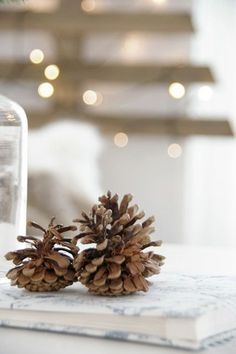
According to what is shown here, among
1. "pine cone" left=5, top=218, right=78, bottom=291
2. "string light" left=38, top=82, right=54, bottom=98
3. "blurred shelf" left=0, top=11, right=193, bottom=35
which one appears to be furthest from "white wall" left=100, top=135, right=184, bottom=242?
"pine cone" left=5, top=218, right=78, bottom=291

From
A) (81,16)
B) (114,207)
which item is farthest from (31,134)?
(114,207)

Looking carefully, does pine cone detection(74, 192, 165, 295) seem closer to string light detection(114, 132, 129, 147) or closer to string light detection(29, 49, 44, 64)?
string light detection(114, 132, 129, 147)

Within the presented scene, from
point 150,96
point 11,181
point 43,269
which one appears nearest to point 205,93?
point 150,96

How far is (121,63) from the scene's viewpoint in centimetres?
275

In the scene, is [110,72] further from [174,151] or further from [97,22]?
[174,151]

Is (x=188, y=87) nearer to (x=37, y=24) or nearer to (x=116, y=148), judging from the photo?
(x=116, y=148)

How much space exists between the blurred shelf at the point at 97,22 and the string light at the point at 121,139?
1.29 ft

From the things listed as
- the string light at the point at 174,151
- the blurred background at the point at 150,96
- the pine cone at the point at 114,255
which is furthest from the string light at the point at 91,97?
the pine cone at the point at 114,255

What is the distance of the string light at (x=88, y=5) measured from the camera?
2.78 m

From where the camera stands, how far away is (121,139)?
2.73 m

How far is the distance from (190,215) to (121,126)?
418 mm

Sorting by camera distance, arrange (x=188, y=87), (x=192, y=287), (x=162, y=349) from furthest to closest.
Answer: (x=188, y=87) < (x=192, y=287) < (x=162, y=349)

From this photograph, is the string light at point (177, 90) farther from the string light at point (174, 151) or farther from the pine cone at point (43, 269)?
the pine cone at point (43, 269)

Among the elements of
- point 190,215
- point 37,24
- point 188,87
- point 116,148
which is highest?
point 37,24
